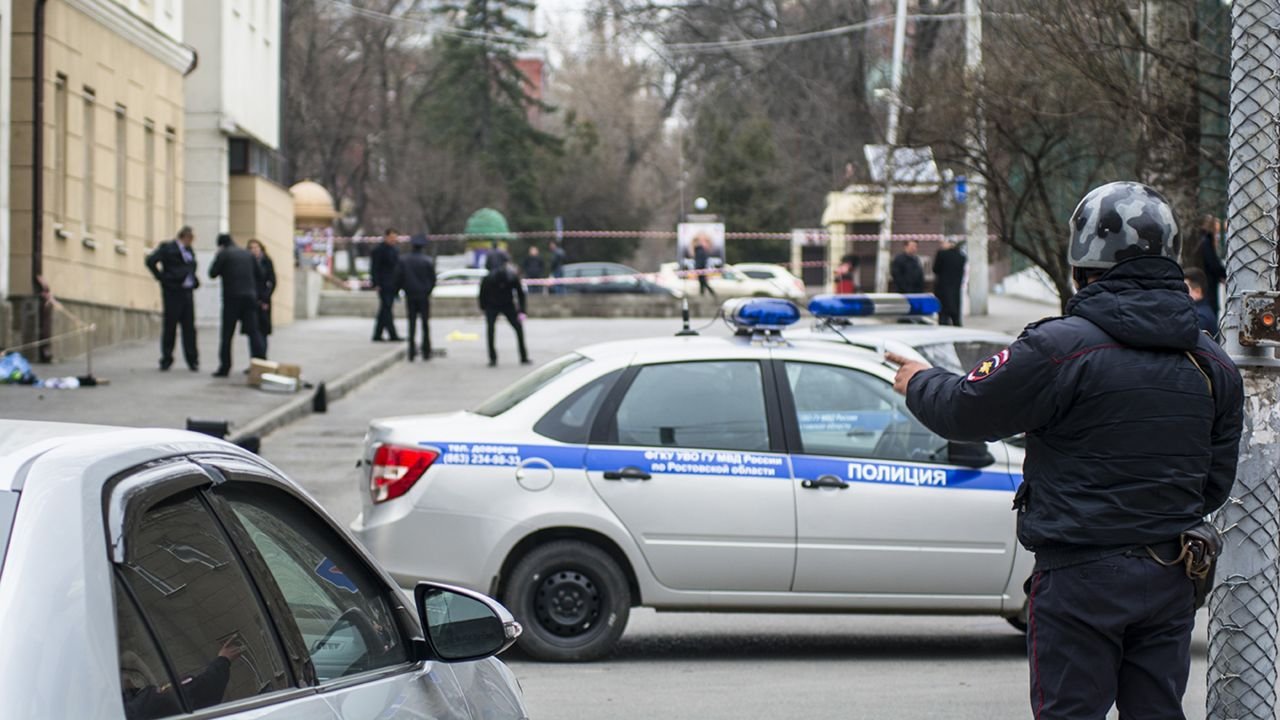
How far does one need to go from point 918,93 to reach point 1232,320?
52.5 ft

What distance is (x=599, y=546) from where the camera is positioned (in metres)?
8.23

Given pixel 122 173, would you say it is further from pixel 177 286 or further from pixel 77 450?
pixel 77 450

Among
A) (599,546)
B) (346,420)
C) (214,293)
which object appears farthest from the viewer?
(214,293)

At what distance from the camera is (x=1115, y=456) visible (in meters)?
4.05

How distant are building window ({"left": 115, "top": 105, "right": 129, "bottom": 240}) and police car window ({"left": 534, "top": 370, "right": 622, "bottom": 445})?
2003cm

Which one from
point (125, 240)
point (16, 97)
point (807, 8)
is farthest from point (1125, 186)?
point (807, 8)

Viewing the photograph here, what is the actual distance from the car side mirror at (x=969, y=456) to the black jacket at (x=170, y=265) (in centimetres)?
1503

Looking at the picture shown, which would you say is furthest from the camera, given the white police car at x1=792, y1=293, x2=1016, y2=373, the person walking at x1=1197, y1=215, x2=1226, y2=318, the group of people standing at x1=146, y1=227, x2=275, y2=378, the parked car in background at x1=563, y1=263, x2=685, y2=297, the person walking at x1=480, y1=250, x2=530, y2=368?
the parked car in background at x1=563, y1=263, x2=685, y2=297

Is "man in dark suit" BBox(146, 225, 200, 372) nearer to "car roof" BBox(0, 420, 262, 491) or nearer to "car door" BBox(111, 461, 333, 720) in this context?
"car roof" BBox(0, 420, 262, 491)

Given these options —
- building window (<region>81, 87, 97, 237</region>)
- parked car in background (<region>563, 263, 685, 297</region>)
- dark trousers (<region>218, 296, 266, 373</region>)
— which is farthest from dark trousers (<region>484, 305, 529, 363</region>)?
parked car in background (<region>563, 263, 685, 297</region>)

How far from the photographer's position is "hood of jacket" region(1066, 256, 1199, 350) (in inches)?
160

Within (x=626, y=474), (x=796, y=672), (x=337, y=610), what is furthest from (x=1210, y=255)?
(x=337, y=610)

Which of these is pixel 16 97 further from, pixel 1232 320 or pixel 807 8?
pixel 807 8

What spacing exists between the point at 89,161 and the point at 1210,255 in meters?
16.2
